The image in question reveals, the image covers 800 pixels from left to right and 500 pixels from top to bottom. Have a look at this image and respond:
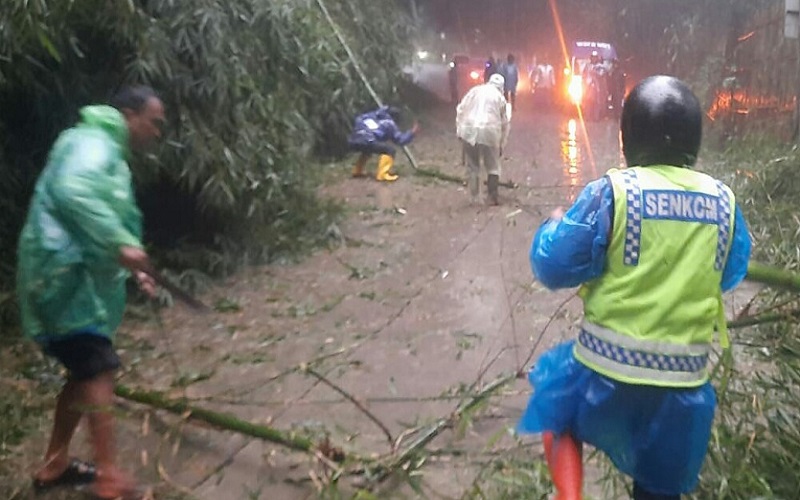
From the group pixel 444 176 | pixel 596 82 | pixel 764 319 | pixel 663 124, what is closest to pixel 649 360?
pixel 663 124

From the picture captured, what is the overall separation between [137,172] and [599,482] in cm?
457

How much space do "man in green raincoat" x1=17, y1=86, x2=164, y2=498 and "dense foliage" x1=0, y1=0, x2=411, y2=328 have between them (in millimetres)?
1933

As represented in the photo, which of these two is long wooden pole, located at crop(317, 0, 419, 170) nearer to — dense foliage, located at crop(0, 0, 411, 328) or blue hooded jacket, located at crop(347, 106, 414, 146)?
blue hooded jacket, located at crop(347, 106, 414, 146)

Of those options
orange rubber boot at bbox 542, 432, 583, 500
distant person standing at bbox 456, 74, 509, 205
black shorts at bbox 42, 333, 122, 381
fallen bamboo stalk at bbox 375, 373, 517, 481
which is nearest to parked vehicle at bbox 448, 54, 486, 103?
distant person standing at bbox 456, 74, 509, 205

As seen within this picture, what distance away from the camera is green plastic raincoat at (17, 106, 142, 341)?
3410 millimetres

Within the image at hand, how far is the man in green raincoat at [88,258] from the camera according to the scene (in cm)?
335

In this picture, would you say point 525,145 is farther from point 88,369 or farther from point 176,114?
point 88,369

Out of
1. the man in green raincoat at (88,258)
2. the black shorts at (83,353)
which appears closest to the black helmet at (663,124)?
the man in green raincoat at (88,258)

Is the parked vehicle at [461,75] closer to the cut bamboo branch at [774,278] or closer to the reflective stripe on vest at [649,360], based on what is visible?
the cut bamboo branch at [774,278]

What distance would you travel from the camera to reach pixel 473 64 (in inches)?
979

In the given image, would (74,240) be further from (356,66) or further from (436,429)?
(356,66)

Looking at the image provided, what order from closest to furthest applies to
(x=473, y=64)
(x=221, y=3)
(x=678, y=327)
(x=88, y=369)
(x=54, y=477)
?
1. (x=678, y=327)
2. (x=88, y=369)
3. (x=54, y=477)
4. (x=221, y=3)
5. (x=473, y=64)

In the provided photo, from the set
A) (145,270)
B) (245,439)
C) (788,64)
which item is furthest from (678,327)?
(788,64)

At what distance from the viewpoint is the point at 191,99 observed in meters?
7.34
